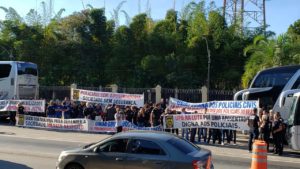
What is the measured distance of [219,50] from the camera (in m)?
44.6

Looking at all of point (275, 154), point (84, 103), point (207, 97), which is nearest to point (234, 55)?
point (207, 97)

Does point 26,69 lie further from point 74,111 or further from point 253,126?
point 253,126

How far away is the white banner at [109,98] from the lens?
25.8 m

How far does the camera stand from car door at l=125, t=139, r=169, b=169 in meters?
10.2

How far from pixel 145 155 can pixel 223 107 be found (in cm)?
1167

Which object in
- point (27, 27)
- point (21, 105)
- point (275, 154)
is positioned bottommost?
point (275, 154)

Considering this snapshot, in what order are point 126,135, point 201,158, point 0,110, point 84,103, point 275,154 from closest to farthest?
point 201,158
point 126,135
point 275,154
point 84,103
point 0,110

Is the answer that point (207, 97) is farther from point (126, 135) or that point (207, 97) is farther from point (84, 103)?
point (126, 135)

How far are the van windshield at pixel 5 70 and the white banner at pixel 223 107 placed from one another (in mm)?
14615

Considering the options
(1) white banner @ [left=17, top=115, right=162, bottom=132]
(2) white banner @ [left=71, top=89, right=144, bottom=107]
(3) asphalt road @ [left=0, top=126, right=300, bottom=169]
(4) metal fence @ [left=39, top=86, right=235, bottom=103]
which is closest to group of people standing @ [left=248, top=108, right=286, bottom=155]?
(3) asphalt road @ [left=0, top=126, right=300, bottom=169]

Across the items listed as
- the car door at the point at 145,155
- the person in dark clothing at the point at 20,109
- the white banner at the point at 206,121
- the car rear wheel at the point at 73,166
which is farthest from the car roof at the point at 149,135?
the person in dark clothing at the point at 20,109

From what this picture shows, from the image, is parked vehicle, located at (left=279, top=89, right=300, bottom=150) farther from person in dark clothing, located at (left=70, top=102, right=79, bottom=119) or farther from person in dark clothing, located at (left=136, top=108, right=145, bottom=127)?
person in dark clothing, located at (left=70, top=102, right=79, bottom=119)

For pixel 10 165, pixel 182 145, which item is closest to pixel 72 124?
pixel 10 165

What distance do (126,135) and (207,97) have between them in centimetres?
1957
